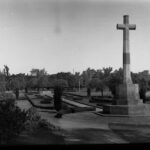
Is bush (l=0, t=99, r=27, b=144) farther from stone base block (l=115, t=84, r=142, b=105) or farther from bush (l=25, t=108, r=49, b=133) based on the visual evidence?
stone base block (l=115, t=84, r=142, b=105)

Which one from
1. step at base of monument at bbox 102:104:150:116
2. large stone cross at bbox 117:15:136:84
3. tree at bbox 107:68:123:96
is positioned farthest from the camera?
tree at bbox 107:68:123:96

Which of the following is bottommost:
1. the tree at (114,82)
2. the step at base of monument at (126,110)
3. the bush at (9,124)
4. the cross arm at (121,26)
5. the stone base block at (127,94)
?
the step at base of monument at (126,110)

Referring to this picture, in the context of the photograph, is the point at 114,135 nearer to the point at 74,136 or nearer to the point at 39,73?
the point at 74,136

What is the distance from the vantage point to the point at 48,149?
12.0 ft

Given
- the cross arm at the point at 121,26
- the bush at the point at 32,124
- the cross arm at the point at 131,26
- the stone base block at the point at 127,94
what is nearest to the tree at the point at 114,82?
the stone base block at the point at 127,94

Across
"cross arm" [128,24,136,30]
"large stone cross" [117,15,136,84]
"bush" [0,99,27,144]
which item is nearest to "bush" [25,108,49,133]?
"bush" [0,99,27,144]

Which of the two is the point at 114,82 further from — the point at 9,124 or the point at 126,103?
the point at 9,124

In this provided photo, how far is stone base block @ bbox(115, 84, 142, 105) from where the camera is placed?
1684 cm


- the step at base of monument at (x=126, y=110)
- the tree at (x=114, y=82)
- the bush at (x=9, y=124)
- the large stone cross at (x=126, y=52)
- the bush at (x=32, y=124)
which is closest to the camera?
the bush at (x=9, y=124)

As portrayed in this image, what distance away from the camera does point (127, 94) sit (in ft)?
55.3

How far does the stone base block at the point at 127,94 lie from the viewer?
16844mm

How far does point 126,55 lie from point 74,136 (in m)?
8.15

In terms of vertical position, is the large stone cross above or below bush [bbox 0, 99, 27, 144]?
above

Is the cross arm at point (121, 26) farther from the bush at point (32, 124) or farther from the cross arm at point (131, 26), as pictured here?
the bush at point (32, 124)
